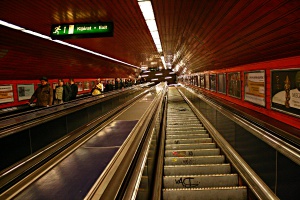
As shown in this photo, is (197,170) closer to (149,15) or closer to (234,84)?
(149,15)

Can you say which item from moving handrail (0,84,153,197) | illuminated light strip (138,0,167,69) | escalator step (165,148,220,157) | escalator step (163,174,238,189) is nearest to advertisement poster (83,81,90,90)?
illuminated light strip (138,0,167,69)

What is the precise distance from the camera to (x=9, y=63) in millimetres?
5910

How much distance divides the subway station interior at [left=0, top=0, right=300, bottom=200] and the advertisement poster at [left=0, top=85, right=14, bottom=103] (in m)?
0.14

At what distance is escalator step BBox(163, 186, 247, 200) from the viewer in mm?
2871

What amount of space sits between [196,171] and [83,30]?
3602 millimetres

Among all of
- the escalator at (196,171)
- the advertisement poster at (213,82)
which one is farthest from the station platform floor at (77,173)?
the advertisement poster at (213,82)

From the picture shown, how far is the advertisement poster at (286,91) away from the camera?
3.34 metres

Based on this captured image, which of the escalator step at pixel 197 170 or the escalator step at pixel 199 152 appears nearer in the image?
the escalator step at pixel 197 170

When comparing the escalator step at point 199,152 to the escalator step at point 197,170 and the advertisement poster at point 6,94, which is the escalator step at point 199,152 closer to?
the escalator step at point 197,170

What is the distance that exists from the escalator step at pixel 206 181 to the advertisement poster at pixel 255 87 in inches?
75.9

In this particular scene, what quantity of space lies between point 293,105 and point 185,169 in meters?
1.95

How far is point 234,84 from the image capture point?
6.25 meters

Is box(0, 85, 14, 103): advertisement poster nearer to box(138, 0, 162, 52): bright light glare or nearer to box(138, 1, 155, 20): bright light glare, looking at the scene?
box(138, 0, 162, 52): bright light glare

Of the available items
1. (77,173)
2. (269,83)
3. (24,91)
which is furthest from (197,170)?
→ (24,91)
